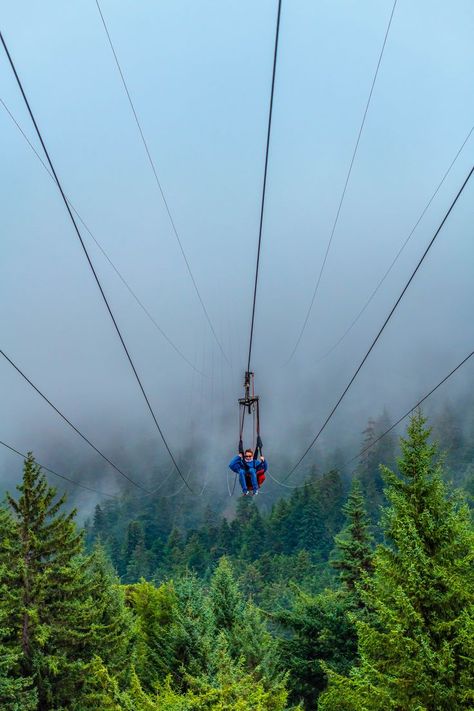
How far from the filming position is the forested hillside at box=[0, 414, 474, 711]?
11789 millimetres

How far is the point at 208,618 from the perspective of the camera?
2364 cm

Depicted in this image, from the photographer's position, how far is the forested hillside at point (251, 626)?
11.8 meters

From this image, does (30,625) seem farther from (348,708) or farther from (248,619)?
(348,708)

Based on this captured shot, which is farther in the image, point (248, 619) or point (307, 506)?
point (307, 506)

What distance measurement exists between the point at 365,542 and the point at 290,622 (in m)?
5.88

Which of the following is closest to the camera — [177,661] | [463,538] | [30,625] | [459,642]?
[459,642]

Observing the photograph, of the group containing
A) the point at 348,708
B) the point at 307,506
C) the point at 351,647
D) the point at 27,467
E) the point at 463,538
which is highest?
the point at 307,506

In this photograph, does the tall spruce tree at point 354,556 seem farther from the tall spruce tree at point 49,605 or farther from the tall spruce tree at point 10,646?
the tall spruce tree at point 10,646

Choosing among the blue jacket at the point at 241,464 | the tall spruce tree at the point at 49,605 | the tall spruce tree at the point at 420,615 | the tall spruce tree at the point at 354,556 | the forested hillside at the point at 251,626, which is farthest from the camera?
the tall spruce tree at the point at 354,556

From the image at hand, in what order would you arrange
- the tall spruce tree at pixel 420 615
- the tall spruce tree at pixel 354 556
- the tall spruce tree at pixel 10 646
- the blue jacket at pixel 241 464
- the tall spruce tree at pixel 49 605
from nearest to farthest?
the tall spruce tree at pixel 420 615
the tall spruce tree at pixel 10 646
the blue jacket at pixel 241 464
the tall spruce tree at pixel 49 605
the tall spruce tree at pixel 354 556

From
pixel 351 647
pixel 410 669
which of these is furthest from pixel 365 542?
pixel 410 669

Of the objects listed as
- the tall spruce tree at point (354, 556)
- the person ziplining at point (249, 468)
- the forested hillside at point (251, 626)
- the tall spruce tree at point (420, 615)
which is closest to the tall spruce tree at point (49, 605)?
the forested hillside at point (251, 626)

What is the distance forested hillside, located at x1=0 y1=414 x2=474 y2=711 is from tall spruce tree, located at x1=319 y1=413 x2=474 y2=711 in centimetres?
4

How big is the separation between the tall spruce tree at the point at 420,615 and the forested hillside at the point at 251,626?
0.04 metres
